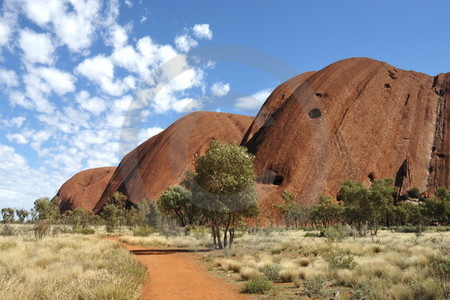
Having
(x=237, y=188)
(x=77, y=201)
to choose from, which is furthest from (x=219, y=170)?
(x=77, y=201)

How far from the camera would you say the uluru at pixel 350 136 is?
77688 mm

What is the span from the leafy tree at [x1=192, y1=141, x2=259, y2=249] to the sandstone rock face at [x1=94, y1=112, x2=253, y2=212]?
72.8 m

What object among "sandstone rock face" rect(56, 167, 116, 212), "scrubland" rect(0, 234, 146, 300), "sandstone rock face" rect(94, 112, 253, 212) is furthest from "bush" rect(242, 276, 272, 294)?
"sandstone rock face" rect(56, 167, 116, 212)

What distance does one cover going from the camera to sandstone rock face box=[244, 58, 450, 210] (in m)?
77.5

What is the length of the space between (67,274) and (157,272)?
4077 millimetres

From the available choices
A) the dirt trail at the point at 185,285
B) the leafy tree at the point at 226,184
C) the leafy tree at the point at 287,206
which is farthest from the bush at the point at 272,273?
the leafy tree at the point at 287,206

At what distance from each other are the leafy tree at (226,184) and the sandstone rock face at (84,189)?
12902 cm

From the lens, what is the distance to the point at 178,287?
11.2 meters

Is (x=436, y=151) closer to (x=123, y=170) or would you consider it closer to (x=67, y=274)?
(x=67, y=274)

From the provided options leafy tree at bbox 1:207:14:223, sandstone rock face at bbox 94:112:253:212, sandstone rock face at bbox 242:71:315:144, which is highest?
sandstone rock face at bbox 242:71:315:144

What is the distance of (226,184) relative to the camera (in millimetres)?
23984

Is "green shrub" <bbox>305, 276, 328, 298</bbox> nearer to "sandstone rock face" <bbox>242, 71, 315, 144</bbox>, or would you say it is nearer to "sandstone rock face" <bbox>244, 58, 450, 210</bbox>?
"sandstone rock face" <bbox>244, 58, 450, 210</bbox>

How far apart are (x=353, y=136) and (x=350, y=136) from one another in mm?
860

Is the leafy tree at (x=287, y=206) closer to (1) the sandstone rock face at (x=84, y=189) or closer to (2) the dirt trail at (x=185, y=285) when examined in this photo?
(2) the dirt trail at (x=185, y=285)
